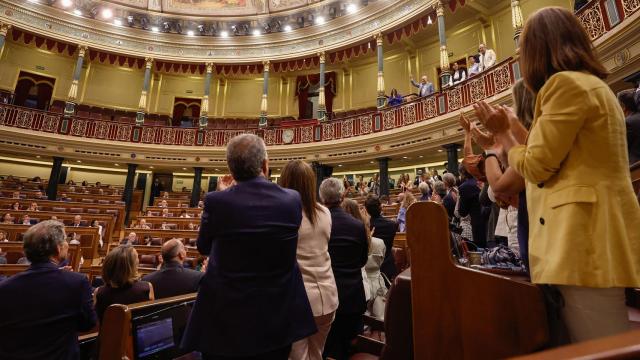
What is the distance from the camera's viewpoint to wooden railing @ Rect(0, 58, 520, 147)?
26.5 ft

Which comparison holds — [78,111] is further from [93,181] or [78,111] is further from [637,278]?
[637,278]

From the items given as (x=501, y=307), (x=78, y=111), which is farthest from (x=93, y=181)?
(x=501, y=307)

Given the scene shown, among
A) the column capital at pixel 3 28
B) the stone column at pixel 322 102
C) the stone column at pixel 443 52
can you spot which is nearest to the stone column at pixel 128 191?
the column capital at pixel 3 28

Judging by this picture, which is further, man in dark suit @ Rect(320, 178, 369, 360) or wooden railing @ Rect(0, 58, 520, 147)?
wooden railing @ Rect(0, 58, 520, 147)

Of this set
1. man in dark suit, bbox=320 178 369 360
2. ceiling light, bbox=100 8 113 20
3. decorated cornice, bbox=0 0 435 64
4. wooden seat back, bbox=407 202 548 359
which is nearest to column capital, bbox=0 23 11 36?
decorated cornice, bbox=0 0 435 64

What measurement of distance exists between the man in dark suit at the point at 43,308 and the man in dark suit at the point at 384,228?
2.20 metres

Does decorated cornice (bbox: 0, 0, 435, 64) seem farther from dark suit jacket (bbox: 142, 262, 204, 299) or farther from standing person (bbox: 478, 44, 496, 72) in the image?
dark suit jacket (bbox: 142, 262, 204, 299)

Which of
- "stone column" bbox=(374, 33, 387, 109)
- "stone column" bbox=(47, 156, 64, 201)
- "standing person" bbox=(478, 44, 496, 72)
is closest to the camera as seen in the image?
"standing person" bbox=(478, 44, 496, 72)

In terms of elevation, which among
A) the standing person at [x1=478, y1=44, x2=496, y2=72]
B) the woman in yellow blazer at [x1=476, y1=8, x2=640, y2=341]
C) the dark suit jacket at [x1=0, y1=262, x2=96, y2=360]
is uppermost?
the standing person at [x1=478, y1=44, x2=496, y2=72]

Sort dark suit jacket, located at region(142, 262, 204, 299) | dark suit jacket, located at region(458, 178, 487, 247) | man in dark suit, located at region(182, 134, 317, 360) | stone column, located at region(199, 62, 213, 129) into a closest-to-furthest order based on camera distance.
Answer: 1. man in dark suit, located at region(182, 134, 317, 360)
2. dark suit jacket, located at region(142, 262, 204, 299)
3. dark suit jacket, located at region(458, 178, 487, 247)
4. stone column, located at region(199, 62, 213, 129)

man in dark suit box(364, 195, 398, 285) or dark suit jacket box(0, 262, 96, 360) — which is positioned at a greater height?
man in dark suit box(364, 195, 398, 285)

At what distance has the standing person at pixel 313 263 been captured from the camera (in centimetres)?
159

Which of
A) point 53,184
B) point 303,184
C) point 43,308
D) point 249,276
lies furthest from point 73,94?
point 249,276

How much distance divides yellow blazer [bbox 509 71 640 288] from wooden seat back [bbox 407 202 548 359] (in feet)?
0.44
